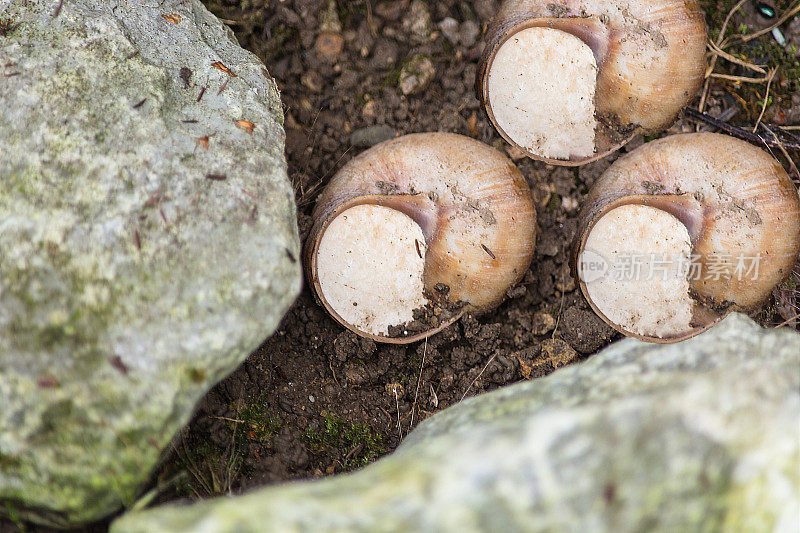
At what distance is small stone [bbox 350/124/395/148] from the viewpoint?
3281mm

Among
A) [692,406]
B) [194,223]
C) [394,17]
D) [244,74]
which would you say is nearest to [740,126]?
[394,17]

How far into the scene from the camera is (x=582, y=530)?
4.95 feet

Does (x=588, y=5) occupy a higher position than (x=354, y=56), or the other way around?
(x=588, y=5)

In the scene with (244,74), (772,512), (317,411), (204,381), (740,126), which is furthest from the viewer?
(740,126)

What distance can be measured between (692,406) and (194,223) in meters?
1.53

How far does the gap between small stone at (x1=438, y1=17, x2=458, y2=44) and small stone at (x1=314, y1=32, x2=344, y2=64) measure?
1.81ft

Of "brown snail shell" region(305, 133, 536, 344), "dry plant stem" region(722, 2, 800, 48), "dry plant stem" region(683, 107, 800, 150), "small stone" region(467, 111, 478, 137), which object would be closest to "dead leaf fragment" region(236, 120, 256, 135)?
"brown snail shell" region(305, 133, 536, 344)

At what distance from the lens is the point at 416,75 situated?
3.34m

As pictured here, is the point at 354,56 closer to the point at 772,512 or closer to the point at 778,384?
the point at 778,384

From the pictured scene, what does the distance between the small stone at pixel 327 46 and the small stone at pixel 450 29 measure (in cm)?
55

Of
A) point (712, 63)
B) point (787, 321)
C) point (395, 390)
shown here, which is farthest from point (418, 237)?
point (712, 63)

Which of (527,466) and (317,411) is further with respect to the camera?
(317,411)

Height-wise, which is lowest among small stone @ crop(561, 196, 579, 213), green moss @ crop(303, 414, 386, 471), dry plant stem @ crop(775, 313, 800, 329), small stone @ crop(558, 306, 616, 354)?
green moss @ crop(303, 414, 386, 471)

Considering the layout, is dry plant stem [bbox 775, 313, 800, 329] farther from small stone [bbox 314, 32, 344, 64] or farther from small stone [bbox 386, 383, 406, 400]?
small stone [bbox 314, 32, 344, 64]
